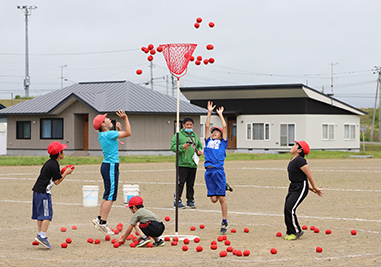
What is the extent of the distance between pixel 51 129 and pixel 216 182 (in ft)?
100

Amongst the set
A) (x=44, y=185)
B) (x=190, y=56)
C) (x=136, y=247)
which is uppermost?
(x=190, y=56)

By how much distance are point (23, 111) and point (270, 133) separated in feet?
62.8

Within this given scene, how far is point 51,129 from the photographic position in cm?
3822

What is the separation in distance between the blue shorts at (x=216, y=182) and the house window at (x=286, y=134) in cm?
3508

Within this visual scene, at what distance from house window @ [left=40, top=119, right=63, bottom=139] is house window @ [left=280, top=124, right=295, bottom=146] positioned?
17.4m

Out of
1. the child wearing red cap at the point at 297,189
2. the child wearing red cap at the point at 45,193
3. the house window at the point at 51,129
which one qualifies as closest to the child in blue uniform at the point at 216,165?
the child wearing red cap at the point at 297,189

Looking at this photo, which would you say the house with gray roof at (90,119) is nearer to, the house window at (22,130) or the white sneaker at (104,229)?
the house window at (22,130)

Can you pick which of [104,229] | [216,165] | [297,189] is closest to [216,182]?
[216,165]

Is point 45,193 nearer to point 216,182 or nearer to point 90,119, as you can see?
point 216,182

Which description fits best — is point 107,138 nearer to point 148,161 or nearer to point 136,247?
point 136,247

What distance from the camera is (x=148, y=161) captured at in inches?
1150

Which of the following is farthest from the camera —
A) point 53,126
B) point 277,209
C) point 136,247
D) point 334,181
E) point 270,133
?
point 270,133

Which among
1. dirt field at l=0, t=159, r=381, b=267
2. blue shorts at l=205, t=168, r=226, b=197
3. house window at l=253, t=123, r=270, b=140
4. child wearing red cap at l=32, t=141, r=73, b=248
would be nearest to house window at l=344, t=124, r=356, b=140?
house window at l=253, t=123, r=270, b=140

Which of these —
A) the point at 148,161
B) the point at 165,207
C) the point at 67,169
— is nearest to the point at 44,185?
the point at 67,169
